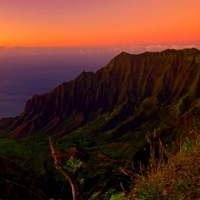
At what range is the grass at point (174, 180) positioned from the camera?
4.49m

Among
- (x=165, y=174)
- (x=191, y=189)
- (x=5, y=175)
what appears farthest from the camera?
(x=5, y=175)

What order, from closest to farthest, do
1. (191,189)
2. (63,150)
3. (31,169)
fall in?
(191,189) → (31,169) → (63,150)

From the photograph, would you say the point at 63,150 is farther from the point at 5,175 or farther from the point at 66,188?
the point at 5,175

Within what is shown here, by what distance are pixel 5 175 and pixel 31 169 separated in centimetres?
6656

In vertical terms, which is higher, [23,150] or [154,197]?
[154,197]

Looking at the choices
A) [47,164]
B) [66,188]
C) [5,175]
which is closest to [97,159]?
[47,164]

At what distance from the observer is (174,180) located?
4672mm

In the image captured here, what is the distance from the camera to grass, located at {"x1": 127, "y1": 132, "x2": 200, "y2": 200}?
449cm

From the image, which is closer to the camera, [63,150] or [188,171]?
[188,171]

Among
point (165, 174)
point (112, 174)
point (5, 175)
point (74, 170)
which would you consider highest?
point (165, 174)

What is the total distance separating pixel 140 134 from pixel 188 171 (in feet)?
620

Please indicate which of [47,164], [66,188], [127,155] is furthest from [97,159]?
[66,188]

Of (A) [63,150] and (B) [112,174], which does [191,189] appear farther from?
(A) [63,150]

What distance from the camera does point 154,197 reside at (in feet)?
15.0
